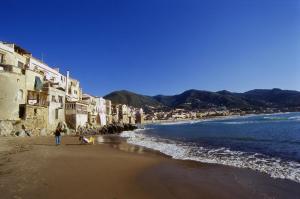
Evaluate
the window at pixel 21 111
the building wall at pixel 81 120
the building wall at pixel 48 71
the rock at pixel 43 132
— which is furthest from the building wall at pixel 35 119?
the building wall at pixel 81 120

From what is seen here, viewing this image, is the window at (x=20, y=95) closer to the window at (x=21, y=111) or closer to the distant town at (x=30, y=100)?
the distant town at (x=30, y=100)

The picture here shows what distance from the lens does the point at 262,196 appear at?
9.01 m

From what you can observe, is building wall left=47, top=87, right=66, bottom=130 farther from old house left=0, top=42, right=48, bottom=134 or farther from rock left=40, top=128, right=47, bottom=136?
rock left=40, top=128, right=47, bottom=136

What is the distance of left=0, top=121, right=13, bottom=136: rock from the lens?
2890 centimetres

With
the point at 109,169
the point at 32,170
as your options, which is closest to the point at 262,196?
the point at 109,169

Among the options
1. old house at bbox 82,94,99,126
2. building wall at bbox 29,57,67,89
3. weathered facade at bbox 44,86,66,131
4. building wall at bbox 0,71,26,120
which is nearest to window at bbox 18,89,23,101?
building wall at bbox 0,71,26,120

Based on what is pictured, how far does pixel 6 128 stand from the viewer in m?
29.6

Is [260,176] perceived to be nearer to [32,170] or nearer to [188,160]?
[188,160]

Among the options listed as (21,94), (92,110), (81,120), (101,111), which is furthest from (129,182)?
(101,111)

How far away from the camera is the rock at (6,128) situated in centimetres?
2890

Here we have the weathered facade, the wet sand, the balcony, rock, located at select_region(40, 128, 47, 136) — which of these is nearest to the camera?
the wet sand

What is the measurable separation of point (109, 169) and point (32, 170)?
11.5 feet

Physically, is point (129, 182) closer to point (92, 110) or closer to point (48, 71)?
point (48, 71)

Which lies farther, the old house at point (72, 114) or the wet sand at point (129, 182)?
the old house at point (72, 114)
